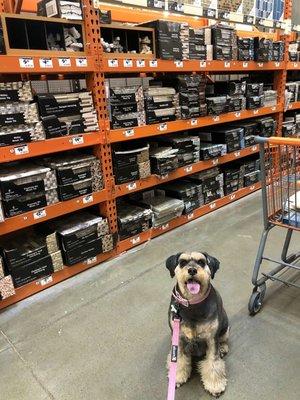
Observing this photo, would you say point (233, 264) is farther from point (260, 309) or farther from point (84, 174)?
point (84, 174)

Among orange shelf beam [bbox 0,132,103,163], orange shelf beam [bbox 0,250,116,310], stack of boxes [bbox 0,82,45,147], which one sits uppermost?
stack of boxes [bbox 0,82,45,147]

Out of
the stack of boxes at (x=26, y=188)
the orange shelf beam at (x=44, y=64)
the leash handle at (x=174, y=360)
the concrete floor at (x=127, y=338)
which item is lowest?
the concrete floor at (x=127, y=338)

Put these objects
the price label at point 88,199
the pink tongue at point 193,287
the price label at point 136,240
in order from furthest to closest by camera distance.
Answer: the price label at point 136,240, the price label at point 88,199, the pink tongue at point 193,287

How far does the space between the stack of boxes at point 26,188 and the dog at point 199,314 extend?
3.44 ft

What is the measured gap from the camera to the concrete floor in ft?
4.93

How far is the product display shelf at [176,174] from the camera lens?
8.55 feet

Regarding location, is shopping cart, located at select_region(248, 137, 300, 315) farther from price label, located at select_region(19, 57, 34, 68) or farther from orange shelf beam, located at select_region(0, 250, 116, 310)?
price label, located at select_region(19, 57, 34, 68)

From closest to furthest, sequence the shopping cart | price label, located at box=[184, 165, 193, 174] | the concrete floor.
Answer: the concrete floor → the shopping cart → price label, located at box=[184, 165, 193, 174]

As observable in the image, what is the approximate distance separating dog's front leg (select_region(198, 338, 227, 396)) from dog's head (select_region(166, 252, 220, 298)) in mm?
241

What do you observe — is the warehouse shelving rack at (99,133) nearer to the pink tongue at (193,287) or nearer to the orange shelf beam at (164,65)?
the orange shelf beam at (164,65)

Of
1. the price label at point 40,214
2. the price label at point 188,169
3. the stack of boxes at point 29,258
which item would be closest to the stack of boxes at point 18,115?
the price label at point 40,214

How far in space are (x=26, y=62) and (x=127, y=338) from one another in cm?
160

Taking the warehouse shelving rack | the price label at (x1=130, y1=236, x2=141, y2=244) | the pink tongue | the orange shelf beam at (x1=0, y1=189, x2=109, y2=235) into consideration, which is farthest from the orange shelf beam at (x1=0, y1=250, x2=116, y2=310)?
the pink tongue

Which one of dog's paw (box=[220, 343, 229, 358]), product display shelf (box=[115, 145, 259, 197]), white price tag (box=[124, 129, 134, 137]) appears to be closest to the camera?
dog's paw (box=[220, 343, 229, 358])
